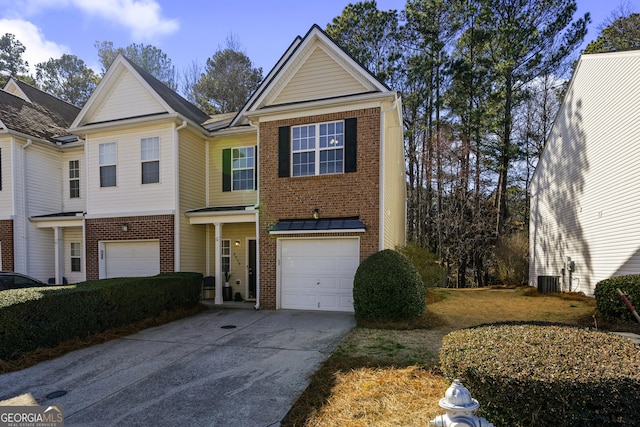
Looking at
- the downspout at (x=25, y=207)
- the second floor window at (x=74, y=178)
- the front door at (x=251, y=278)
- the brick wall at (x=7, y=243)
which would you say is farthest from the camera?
the second floor window at (x=74, y=178)

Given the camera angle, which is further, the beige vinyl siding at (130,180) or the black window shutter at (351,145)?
the beige vinyl siding at (130,180)

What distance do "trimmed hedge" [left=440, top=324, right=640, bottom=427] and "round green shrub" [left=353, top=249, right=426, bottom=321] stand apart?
444 centimetres

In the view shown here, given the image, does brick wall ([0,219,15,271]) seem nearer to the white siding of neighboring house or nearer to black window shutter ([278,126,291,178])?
black window shutter ([278,126,291,178])

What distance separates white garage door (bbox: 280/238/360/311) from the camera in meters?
9.67

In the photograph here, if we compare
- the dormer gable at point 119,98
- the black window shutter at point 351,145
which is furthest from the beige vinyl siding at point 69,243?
the black window shutter at point 351,145

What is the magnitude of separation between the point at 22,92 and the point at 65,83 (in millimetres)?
17863

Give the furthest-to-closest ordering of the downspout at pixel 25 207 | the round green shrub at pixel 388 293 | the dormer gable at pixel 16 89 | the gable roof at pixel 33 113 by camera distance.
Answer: the dormer gable at pixel 16 89 → the gable roof at pixel 33 113 → the downspout at pixel 25 207 → the round green shrub at pixel 388 293

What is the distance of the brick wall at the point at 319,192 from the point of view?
374 inches

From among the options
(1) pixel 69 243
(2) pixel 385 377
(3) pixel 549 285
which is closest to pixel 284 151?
(2) pixel 385 377

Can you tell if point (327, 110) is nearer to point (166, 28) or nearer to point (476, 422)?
point (166, 28)

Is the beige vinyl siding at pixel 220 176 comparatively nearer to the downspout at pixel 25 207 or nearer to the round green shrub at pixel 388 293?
the round green shrub at pixel 388 293

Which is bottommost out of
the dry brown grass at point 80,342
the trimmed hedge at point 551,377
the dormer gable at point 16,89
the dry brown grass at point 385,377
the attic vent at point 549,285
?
the attic vent at point 549,285

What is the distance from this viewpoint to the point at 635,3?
20.0 metres

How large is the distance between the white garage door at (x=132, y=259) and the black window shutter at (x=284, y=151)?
5019mm
